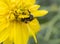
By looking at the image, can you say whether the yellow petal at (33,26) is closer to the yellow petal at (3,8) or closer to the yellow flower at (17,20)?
the yellow flower at (17,20)

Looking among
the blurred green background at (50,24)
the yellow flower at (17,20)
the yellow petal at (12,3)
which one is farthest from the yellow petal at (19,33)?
the blurred green background at (50,24)

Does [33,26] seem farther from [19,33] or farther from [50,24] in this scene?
[50,24]

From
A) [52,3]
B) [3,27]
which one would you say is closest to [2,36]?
[3,27]

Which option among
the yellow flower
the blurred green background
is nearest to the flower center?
the yellow flower

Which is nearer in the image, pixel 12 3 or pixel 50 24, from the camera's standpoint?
pixel 12 3

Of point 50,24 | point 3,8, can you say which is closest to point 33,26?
point 3,8

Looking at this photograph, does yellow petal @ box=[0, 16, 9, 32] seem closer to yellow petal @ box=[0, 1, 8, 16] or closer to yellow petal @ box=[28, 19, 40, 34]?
yellow petal @ box=[0, 1, 8, 16]

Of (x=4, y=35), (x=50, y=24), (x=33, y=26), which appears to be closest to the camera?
(x=4, y=35)
